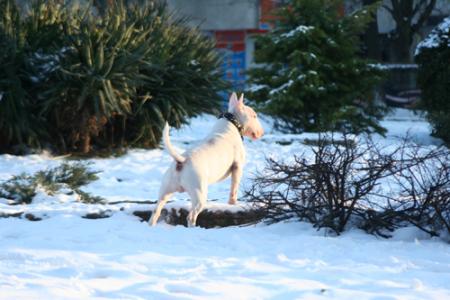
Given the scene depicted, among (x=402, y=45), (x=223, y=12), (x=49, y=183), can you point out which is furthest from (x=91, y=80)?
(x=402, y=45)

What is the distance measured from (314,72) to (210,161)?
10.2 metres

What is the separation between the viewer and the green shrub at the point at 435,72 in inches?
677

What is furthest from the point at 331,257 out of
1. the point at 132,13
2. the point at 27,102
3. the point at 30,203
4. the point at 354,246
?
the point at 132,13

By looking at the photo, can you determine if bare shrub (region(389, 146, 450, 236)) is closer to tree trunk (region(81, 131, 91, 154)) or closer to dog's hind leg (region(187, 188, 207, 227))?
dog's hind leg (region(187, 188, 207, 227))

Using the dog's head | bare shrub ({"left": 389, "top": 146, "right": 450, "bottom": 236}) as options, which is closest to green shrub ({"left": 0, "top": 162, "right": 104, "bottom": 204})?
the dog's head

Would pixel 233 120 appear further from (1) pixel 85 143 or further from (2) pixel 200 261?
(1) pixel 85 143

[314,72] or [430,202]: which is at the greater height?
[314,72]

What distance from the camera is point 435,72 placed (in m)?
17.5

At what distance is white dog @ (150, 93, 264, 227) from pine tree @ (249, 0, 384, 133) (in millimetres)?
8777

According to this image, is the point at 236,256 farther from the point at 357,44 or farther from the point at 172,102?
the point at 357,44

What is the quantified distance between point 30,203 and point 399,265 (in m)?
4.55

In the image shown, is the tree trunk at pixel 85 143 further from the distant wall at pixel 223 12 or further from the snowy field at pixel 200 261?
the distant wall at pixel 223 12

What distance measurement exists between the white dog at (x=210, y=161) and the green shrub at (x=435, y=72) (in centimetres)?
878

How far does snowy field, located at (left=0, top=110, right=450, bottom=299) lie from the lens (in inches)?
202
